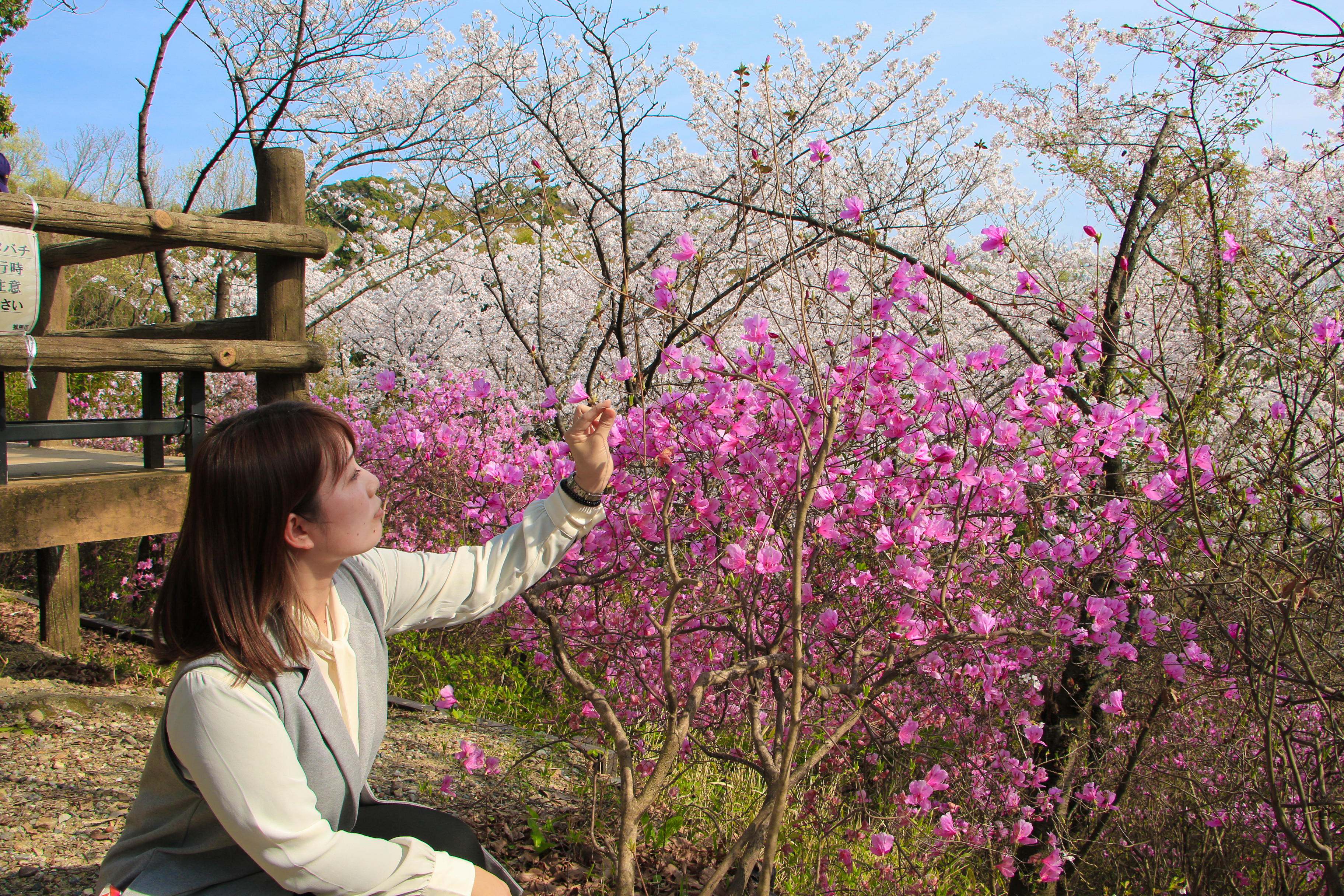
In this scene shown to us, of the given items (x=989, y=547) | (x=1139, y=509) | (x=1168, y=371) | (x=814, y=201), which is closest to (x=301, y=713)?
(x=989, y=547)

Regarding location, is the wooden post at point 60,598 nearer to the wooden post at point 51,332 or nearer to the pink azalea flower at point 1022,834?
the wooden post at point 51,332

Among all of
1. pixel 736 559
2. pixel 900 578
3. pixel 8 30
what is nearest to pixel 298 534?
pixel 736 559

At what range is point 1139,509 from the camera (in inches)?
93.7

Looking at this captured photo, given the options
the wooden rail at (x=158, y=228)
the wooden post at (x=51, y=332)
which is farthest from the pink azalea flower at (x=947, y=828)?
the wooden post at (x=51, y=332)

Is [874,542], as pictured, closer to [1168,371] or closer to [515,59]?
[1168,371]

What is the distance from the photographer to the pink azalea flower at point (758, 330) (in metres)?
2.07

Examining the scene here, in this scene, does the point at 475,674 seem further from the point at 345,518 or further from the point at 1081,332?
the point at 1081,332

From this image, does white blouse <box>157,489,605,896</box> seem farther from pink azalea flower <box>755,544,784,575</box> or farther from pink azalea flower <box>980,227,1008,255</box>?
pink azalea flower <box>980,227,1008,255</box>

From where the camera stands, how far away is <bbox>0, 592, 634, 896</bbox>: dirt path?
2.24 meters

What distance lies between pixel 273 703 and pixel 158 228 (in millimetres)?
2466

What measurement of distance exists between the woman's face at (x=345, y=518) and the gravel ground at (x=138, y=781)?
3.01ft

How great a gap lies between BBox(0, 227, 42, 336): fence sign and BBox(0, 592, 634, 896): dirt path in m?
1.37

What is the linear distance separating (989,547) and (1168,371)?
317cm

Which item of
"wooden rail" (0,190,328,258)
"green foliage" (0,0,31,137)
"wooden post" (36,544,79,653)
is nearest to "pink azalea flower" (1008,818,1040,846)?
"wooden rail" (0,190,328,258)
